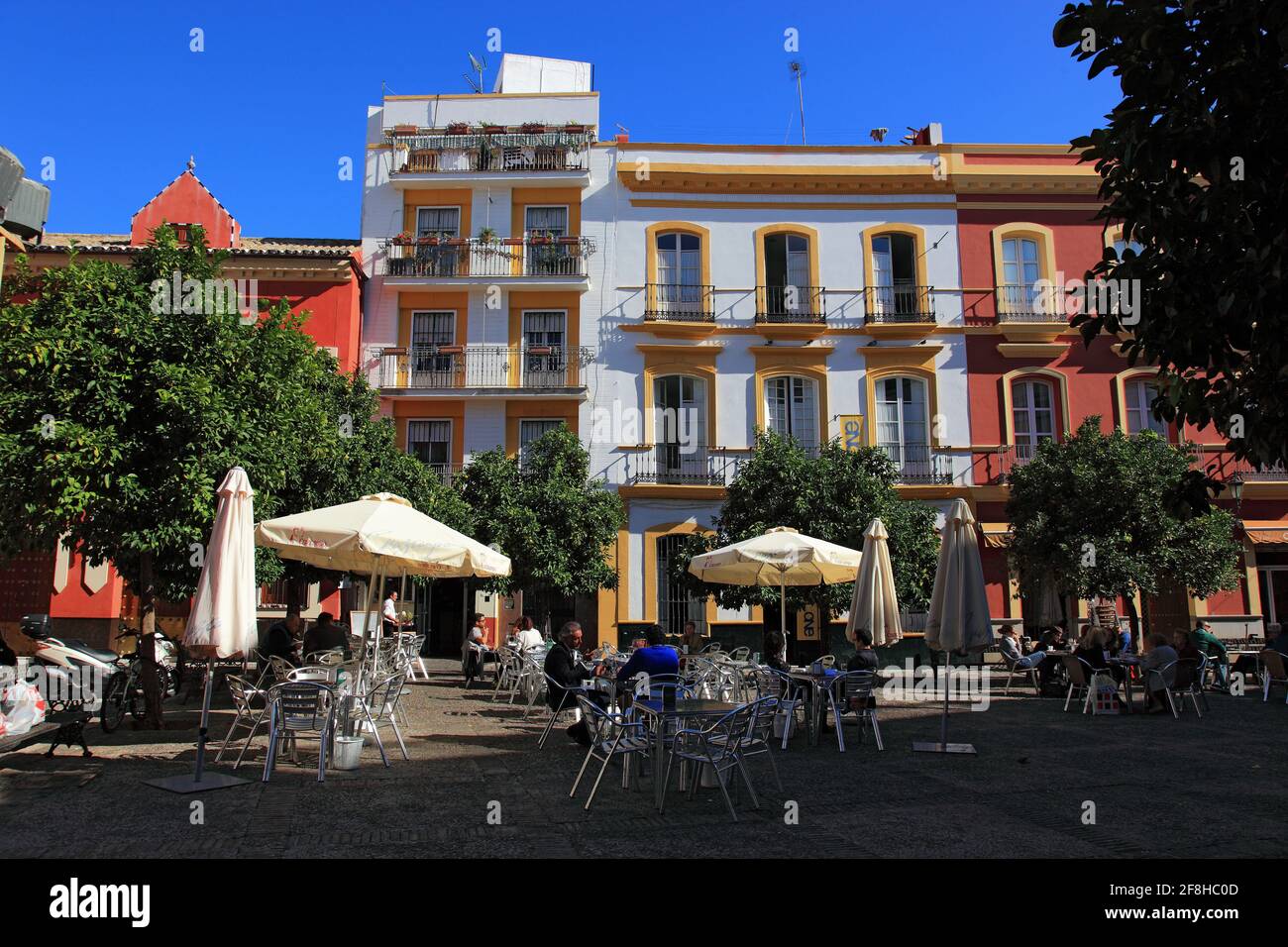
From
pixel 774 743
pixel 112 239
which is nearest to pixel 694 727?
pixel 774 743

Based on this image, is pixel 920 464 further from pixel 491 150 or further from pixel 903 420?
pixel 491 150

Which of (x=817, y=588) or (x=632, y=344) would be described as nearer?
(x=817, y=588)

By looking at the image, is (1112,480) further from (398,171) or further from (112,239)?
(112,239)

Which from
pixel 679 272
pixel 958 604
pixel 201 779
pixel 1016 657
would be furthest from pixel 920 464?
pixel 201 779

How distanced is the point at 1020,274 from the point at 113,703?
22146 mm

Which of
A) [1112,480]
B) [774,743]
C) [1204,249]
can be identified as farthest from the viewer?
[1112,480]

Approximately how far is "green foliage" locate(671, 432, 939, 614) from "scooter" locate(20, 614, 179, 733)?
9252mm

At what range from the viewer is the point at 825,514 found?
1648cm

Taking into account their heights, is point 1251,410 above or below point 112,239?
below

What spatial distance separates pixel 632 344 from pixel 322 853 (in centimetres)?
1859

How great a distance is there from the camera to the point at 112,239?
75.6ft

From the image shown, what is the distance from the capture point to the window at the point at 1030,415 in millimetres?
23219

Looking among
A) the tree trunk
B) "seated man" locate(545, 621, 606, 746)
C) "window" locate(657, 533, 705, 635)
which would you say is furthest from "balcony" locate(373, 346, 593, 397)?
the tree trunk

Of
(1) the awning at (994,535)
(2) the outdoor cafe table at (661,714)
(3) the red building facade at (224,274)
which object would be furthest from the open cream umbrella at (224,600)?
(1) the awning at (994,535)
